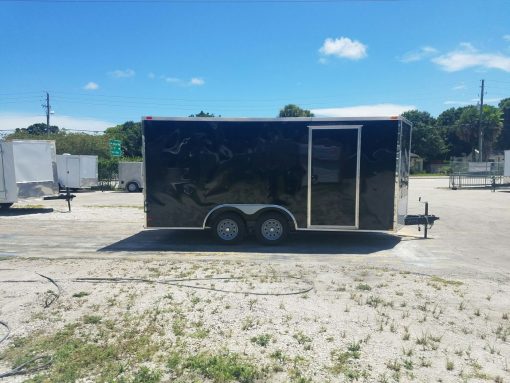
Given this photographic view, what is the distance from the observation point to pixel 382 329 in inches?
191

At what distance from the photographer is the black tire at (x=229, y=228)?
10062 mm

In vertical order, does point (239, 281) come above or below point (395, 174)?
below

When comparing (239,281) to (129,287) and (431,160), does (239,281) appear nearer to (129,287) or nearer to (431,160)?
(129,287)

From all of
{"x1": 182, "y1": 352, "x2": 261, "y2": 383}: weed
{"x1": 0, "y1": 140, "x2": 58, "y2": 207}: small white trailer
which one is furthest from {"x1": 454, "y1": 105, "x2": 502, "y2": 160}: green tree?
{"x1": 182, "y1": 352, "x2": 261, "y2": 383}: weed

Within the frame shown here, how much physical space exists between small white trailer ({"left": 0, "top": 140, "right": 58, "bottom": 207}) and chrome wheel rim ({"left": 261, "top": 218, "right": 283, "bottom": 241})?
11176 mm

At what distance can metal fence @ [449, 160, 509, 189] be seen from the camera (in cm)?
3342

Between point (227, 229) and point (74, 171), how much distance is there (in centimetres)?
2154

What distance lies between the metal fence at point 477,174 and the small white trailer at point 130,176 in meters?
23.0

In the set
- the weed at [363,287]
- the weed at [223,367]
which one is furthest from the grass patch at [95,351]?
the weed at [363,287]

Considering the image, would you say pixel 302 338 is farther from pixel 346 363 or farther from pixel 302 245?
pixel 302 245

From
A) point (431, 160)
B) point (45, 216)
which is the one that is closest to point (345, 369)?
point (45, 216)

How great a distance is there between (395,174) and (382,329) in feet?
17.6

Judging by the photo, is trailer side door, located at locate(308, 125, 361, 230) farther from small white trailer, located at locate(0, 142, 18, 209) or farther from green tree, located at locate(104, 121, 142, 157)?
green tree, located at locate(104, 121, 142, 157)

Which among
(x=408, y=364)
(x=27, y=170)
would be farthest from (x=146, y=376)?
(x=27, y=170)
